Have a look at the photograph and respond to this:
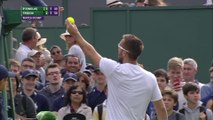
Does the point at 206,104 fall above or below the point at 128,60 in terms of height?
below

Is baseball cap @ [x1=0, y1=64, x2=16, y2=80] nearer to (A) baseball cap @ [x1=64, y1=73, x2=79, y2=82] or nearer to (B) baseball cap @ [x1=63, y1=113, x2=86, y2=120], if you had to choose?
(B) baseball cap @ [x1=63, y1=113, x2=86, y2=120]

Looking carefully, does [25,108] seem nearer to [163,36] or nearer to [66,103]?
[66,103]

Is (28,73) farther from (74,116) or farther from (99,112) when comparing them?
(99,112)

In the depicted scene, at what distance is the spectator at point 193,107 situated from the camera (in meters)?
12.5

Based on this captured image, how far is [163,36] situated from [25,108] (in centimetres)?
486

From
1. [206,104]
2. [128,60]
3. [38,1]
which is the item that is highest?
[38,1]

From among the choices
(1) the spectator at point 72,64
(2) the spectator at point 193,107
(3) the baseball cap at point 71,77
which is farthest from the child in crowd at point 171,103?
(1) the spectator at point 72,64

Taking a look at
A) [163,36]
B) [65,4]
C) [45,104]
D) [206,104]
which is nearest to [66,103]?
[45,104]

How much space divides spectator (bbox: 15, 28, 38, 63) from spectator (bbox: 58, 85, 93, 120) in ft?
10.6

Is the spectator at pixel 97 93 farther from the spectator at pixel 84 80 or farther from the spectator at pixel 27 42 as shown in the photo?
the spectator at pixel 27 42

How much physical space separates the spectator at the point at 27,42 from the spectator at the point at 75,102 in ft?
10.6

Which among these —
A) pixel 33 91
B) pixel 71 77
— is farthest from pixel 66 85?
pixel 33 91

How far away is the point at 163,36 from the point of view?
16.7m

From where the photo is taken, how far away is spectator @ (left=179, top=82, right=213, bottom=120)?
1253 centimetres
